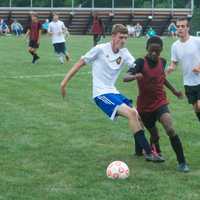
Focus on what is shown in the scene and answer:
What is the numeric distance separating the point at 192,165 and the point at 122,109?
115 centimetres

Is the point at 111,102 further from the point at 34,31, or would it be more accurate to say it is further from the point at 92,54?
the point at 34,31

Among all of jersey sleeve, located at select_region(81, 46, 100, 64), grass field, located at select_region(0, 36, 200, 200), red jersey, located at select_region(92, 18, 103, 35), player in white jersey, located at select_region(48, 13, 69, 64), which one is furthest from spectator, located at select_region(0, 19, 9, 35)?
jersey sleeve, located at select_region(81, 46, 100, 64)

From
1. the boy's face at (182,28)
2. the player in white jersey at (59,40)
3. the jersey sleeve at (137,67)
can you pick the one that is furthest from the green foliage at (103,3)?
the jersey sleeve at (137,67)

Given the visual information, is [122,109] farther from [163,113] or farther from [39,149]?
[39,149]

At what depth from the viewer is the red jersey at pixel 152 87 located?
8406 mm

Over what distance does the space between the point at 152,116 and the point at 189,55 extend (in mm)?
1529

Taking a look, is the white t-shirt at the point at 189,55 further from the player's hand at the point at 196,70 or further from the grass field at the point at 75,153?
the grass field at the point at 75,153

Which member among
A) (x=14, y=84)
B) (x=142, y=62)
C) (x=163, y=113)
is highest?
(x=142, y=62)

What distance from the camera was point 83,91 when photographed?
53.8ft

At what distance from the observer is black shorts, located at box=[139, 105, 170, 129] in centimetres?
841

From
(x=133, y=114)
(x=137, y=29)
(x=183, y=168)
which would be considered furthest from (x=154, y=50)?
(x=137, y=29)

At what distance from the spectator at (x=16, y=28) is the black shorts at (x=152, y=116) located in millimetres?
49558

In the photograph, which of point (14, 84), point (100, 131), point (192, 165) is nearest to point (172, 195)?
point (192, 165)

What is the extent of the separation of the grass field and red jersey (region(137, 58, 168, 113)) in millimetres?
779
